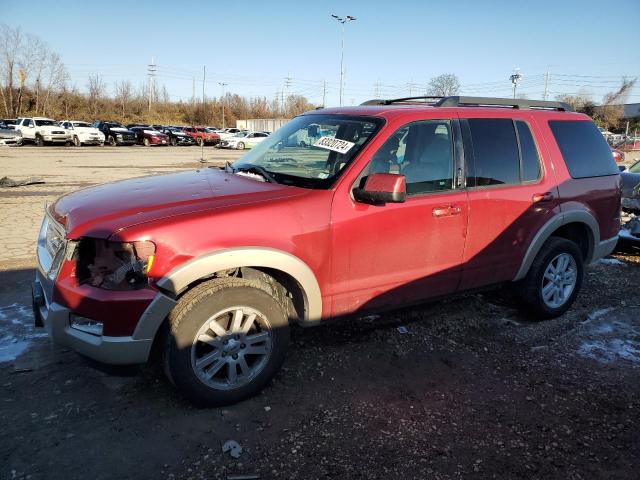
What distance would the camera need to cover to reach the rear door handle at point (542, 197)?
4.22m

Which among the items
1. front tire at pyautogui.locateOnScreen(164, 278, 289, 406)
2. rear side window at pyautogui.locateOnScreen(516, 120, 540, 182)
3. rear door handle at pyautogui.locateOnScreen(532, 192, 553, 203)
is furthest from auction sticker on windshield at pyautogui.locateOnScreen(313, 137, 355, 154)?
rear door handle at pyautogui.locateOnScreen(532, 192, 553, 203)

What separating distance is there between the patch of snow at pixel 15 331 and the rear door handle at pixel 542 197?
4258 millimetres

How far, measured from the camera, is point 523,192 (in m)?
4.15

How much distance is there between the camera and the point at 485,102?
14.3 feet

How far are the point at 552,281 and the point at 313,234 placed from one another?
2.75m

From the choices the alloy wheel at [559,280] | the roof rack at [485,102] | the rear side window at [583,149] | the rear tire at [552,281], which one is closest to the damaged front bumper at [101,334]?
the roof rack at [485,102]

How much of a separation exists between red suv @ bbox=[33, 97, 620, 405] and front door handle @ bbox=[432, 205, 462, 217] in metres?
0.02

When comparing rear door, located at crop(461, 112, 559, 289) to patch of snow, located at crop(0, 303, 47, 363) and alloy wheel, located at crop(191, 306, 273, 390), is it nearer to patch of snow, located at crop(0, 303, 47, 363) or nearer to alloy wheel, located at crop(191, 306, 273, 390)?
alloy wheel, located at crop(191, 306, 273, 390)

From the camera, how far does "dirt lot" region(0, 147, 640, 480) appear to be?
104 inches

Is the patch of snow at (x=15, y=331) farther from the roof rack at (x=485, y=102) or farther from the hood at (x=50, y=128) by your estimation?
the hood at (x=50, y=128)

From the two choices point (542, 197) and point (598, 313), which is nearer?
point (542, 197)

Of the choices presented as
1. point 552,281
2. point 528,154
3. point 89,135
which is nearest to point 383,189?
point 528,154

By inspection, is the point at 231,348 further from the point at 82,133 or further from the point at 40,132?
the point at 82,133

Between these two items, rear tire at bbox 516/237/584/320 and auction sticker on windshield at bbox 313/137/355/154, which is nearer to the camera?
auction sticker on windshield at bbox 313/137/355/154
